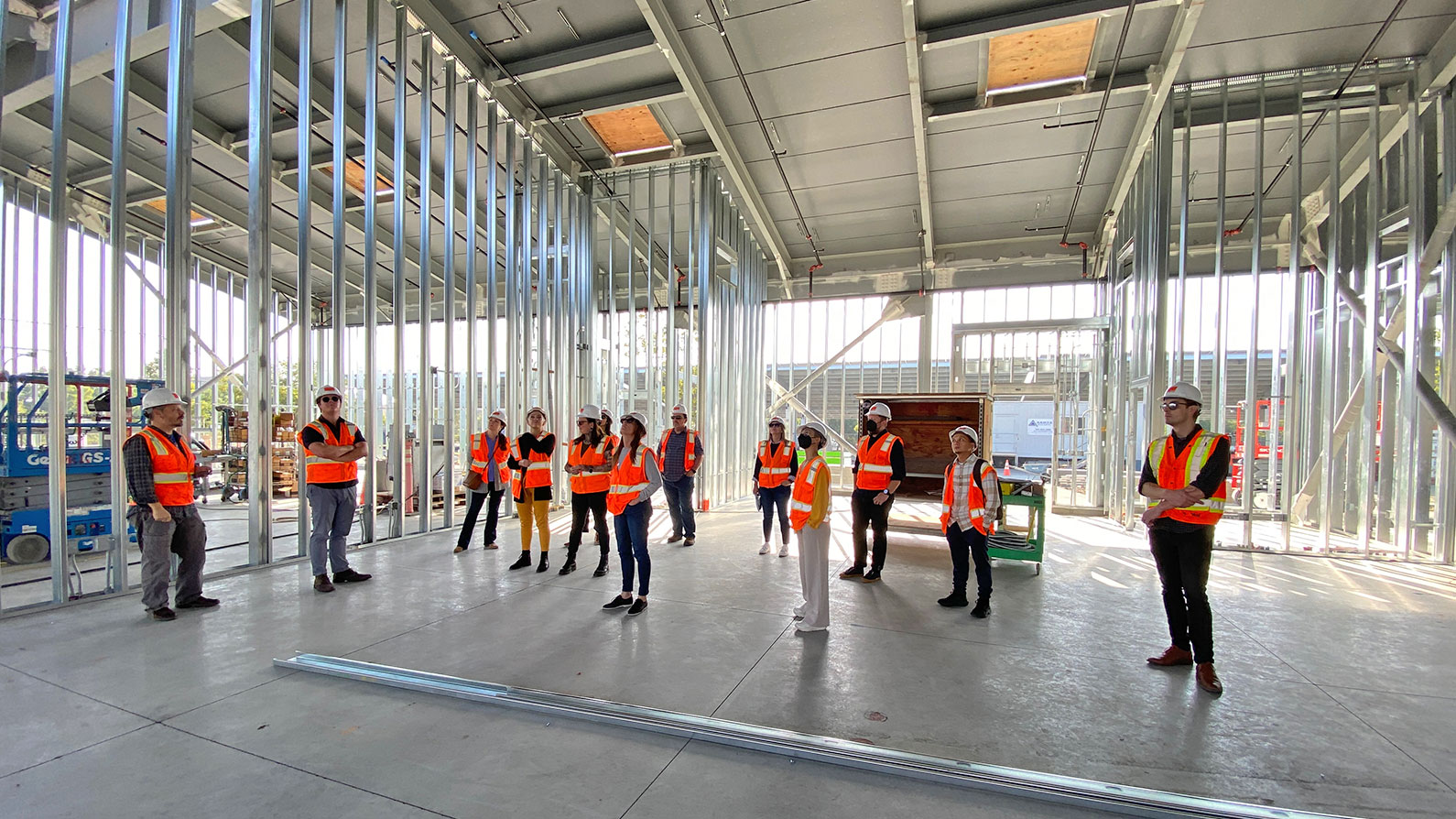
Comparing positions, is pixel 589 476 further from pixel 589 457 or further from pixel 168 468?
pixel 168 468

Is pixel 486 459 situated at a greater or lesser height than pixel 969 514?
greater

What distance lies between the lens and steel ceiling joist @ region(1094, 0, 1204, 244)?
7395 mm

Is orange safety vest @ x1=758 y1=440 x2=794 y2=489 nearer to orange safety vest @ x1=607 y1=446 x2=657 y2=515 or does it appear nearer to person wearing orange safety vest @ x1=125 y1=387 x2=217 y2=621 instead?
orange safety vest @ x1=607 y1=446 x2=657 y2=515

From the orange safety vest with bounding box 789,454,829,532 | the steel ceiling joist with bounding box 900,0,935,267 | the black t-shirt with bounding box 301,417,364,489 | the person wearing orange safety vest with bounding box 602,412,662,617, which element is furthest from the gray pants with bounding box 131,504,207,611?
the steel ceiling joist with bounding box 900,0,935,267

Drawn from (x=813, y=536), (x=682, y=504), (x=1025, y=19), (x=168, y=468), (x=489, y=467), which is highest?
(x=1025, y=19)

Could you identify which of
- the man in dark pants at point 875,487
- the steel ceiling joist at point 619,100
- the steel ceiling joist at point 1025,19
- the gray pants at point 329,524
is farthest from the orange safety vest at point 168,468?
the steel ceiling joist at point 1025,19

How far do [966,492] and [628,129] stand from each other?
8.77 metres

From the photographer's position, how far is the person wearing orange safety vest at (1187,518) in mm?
3887

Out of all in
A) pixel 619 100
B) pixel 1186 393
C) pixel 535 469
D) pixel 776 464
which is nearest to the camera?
pixel 1186 393

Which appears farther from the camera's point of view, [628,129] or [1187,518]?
[628,129]

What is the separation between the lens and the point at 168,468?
5.01m

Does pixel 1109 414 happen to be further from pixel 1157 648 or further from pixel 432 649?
pixel 432 649

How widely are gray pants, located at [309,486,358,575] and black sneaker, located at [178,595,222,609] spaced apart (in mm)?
763

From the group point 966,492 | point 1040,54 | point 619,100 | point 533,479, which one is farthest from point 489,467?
point 1040,54
